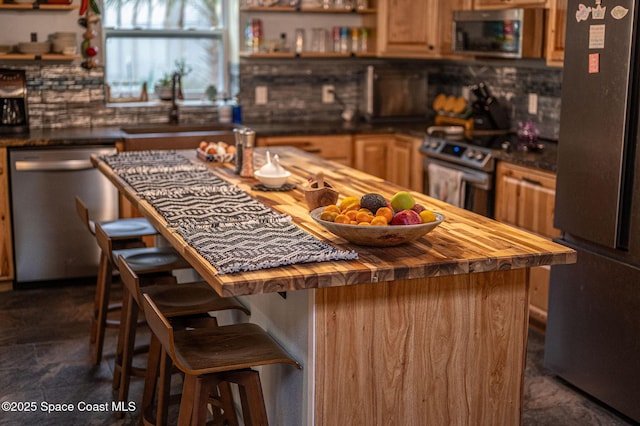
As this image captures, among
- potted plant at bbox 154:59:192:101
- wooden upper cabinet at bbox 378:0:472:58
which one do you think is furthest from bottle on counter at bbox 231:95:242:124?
wooden upper cabinet at bbox 378:0:472:58

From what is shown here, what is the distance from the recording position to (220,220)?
3.07 m

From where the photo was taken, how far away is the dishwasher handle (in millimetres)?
5289

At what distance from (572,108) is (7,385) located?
9.16 feet

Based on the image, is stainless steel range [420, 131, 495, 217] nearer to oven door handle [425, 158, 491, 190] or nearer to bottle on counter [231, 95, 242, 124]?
oven door handle [425, 158, 491, 190]

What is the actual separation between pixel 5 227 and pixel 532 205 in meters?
3.15

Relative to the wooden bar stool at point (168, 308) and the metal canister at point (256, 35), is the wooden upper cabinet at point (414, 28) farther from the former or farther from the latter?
the wooden bar stool at point (168, 308)

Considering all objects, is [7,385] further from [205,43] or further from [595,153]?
→ [205,43]

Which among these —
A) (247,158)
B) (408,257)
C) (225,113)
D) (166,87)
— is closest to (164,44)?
(166,87)

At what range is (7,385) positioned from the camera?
3.96 meters

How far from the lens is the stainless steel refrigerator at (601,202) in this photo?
3.43 m

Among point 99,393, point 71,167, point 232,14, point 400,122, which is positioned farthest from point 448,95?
point 99,393

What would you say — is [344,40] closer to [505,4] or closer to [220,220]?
[505,4]

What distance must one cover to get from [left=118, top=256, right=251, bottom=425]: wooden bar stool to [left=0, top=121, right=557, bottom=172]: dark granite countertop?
208 centimetres

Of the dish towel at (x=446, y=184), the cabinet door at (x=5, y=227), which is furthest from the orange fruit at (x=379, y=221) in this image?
the cabinet door at (x=5, y=227)
